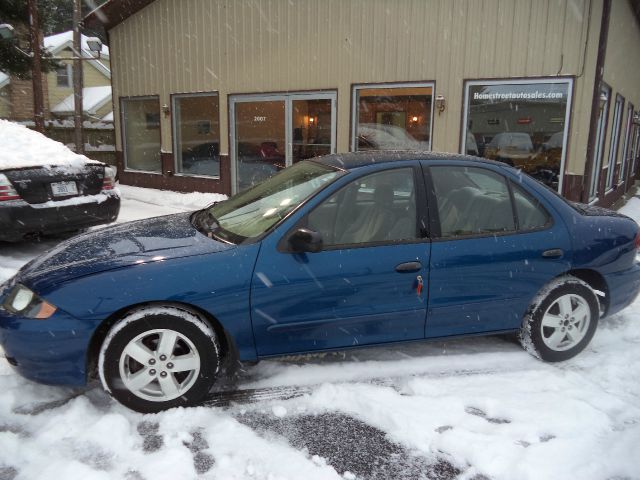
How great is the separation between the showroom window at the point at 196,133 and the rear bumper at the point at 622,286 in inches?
362

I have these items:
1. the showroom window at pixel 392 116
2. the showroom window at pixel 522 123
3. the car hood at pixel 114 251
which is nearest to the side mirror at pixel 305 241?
the car hood at pixel 114 251

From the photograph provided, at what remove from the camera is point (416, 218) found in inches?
138

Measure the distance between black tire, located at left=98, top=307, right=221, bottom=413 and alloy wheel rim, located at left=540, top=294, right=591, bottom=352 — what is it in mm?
2378

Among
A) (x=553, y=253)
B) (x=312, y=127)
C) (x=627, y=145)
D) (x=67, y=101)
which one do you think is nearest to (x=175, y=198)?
(x=312, y=127)

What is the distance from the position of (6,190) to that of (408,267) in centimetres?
464

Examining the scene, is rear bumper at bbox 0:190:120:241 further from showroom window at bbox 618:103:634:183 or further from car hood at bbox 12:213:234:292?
showroom window at bbox 618:103:634:183

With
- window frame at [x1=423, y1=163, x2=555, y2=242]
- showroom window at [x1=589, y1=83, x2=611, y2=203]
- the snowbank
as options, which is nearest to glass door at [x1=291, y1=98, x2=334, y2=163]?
the snowbank

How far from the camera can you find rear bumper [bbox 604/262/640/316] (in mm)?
4047

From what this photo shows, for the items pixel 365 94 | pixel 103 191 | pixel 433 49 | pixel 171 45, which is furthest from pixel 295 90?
pixel 103 191

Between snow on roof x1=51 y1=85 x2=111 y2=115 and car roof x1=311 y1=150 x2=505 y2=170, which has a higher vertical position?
snow on roof x1=51 y1=85 x2=111 y2=115

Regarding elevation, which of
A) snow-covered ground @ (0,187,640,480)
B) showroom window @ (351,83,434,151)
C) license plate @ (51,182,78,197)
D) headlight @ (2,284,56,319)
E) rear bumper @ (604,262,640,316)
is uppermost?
showroom window @ (351,83,434,151)

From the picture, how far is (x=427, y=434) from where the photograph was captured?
295cm

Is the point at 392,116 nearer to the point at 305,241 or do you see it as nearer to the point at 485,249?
the point at 485,249

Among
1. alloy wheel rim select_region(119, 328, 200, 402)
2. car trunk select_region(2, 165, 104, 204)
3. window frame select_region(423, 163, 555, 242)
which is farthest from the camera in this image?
car trunk select_region(2, 165, 104, 204)
